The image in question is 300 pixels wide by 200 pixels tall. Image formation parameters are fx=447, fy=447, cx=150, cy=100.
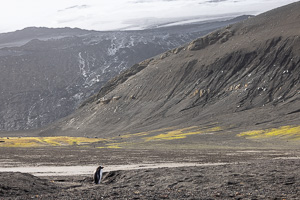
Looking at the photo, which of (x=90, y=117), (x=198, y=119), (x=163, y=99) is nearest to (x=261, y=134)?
(x=198, y=119)

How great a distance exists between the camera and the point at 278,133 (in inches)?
3989

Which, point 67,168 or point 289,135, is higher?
point 67,168

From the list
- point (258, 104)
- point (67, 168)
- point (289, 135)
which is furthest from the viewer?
point (258, 104)

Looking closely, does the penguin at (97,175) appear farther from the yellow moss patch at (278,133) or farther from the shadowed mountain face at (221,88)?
the shadowed mountain face at (221,88)

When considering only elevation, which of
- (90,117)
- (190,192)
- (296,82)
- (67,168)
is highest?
(190,192)

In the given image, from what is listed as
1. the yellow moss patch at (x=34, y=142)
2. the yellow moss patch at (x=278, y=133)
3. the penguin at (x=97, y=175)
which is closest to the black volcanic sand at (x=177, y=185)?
the penguin at (x=97, y=175)

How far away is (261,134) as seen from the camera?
343 ft

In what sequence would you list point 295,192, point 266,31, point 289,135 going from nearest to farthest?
point 295,192
point 289,135
point 266,31

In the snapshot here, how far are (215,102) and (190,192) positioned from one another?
140490mm

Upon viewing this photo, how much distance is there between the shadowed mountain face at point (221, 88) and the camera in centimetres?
14600

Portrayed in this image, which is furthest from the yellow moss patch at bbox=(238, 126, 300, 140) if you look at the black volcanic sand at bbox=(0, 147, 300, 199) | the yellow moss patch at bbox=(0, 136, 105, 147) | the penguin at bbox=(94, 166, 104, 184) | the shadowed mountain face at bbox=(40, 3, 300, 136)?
the penguin at bbox=(94, 166, 104, 184)

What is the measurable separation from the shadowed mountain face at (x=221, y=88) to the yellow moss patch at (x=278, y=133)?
13.7 metres

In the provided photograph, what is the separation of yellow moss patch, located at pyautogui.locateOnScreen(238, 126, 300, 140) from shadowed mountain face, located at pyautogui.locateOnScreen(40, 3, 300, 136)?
13687 mm

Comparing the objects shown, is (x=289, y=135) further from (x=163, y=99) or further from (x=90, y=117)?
(x=90, y=117)
